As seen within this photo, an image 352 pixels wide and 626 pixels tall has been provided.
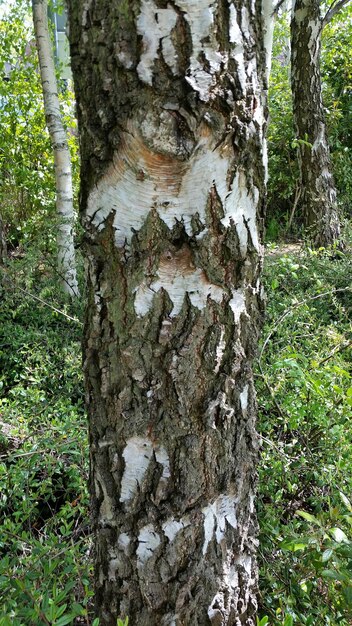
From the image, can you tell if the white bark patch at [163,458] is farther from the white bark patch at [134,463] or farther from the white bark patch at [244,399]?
the white bark patch at [244,399]

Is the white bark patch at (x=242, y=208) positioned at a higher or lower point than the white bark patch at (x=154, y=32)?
lower

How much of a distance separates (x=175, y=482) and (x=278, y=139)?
24.0 feet

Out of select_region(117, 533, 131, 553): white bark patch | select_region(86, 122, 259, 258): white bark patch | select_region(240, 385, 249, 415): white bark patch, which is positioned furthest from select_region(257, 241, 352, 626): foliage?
select_region(86, 122, 259, 258): white bark patch

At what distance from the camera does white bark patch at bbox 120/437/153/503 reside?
4.74 ft

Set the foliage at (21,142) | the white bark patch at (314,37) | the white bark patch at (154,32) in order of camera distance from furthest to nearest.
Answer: the foliage at (21,142)
the white bark patch at (314,37)
the white bark patch at (154,32)

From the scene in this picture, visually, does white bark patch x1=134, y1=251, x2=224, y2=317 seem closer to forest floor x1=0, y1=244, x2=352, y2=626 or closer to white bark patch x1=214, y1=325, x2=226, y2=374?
white bark patch x1=214, y1=325, x2=226, y2=374

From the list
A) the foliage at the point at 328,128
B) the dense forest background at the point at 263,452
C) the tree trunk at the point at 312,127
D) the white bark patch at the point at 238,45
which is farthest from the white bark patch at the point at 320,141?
the white bark patch at the point at 238,45

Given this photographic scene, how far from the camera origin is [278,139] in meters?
8.05

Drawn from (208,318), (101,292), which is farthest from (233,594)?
(101,292)

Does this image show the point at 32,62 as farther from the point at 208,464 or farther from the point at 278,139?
the point at 208,464

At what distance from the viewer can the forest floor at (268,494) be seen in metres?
1.53

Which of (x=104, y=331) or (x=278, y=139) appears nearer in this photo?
(x=104, y=331)

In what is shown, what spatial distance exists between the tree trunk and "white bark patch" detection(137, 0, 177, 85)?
4667 mm

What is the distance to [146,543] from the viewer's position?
1493mm
